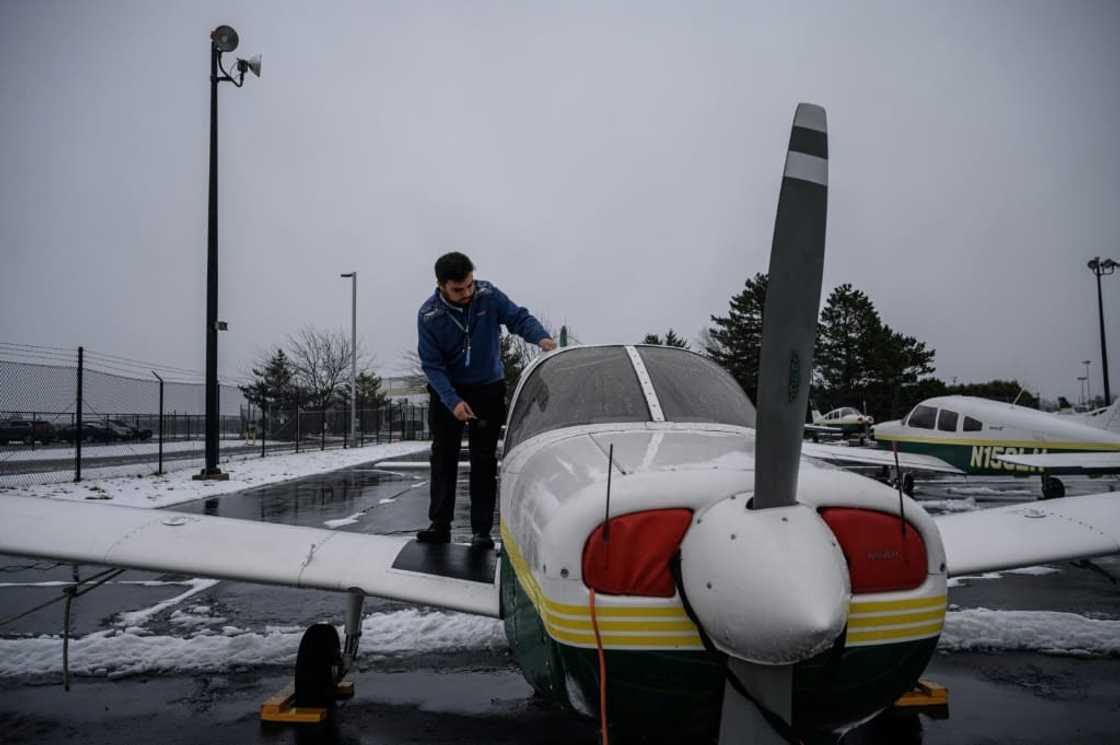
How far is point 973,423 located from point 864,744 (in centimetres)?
1151

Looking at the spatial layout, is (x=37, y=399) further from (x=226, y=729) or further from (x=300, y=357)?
(x=300, y=357)

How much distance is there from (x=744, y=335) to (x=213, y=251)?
3838 centimetres

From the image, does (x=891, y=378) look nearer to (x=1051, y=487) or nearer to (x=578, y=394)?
(x=1051, y=487)

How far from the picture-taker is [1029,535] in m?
3.36

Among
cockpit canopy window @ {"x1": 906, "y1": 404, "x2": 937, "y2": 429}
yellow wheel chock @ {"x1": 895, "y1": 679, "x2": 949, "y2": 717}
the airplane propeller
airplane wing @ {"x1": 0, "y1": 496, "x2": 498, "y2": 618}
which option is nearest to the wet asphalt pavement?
yellow wheel chock @ {"x1": 895, "y1": 679, "x2": 949, "y2": 717}

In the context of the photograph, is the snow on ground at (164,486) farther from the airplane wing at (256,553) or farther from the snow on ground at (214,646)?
the airplane wing at (256,553)

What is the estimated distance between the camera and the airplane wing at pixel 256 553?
3.11 m

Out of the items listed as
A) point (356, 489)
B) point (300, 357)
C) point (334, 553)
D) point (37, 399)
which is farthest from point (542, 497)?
point (300, 357)

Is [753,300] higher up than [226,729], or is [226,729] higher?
[753,300]

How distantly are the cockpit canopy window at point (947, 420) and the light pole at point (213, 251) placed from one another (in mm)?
14215

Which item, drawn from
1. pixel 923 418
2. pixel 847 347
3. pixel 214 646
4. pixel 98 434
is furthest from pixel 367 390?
pixel 214 646

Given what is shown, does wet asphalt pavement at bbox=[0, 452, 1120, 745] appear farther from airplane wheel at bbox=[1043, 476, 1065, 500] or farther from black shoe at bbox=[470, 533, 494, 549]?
airplane wheel at bbox=[1043, 476, 1065, 500]

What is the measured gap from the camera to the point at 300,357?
174 feet

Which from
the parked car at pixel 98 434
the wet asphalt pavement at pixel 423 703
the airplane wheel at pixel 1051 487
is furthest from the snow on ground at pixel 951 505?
the parked car at pixel 98 434
